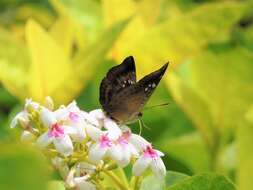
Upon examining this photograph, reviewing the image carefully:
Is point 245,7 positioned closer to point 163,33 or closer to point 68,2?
point 163,33

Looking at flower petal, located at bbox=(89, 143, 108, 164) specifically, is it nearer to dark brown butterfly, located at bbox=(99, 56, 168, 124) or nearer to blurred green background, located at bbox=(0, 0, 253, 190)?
dark brown butterfly, located at bbox=(99, 56, 168, 124)

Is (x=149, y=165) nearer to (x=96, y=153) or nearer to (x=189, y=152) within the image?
(x=96, y=153)

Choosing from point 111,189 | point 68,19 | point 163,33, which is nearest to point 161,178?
point 111,189

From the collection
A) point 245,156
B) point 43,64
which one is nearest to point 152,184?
point 245,156

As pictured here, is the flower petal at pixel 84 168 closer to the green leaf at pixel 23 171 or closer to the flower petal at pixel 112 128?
the flower petal at pixel 112 128

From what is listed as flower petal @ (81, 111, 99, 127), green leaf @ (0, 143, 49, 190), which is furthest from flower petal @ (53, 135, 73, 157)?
green leaf @ (0, 143, 49, 190)

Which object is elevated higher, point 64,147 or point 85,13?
point 85,13

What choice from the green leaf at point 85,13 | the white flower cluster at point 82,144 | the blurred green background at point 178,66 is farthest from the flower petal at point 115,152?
the green leaf at point 85,13
